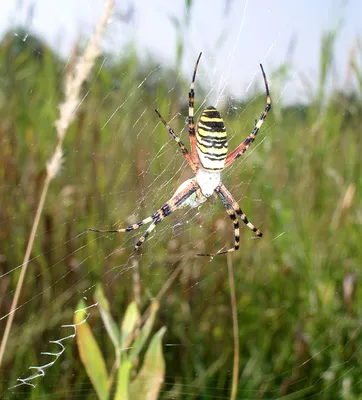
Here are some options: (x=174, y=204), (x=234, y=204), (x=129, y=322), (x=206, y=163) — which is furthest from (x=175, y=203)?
(x=129, y=322)

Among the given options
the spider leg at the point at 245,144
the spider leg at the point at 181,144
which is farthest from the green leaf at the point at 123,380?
the spider leg at the point at 245,144

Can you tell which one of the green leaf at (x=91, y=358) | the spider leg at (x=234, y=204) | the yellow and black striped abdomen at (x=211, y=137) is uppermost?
the spider leg at (x=234, y=204)

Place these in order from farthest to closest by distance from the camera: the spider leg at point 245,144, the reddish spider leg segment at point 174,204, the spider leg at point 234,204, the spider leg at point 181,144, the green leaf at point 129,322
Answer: the spider leg at point 234,204, the reddish spider leg segment at point 174,204, the spider leg at point 245,144, the spider leg at point 181,144, the green leaf at point 129,322

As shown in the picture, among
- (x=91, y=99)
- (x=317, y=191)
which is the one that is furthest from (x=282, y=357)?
(x=91, y=99)

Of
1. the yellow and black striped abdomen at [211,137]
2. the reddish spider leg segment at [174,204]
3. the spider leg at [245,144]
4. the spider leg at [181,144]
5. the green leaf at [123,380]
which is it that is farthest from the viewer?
the reddish spider leg segment at [174,204]

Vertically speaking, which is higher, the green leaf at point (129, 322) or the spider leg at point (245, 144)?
the spider leg at point (245, 144)

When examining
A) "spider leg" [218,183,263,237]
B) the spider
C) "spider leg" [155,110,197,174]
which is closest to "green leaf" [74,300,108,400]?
the spider

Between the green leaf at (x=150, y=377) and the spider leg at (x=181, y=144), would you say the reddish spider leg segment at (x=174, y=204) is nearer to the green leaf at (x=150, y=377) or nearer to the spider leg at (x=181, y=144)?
the spider leg at (x=181, y=144)

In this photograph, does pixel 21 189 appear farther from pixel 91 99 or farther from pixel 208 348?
pixel 208 348
